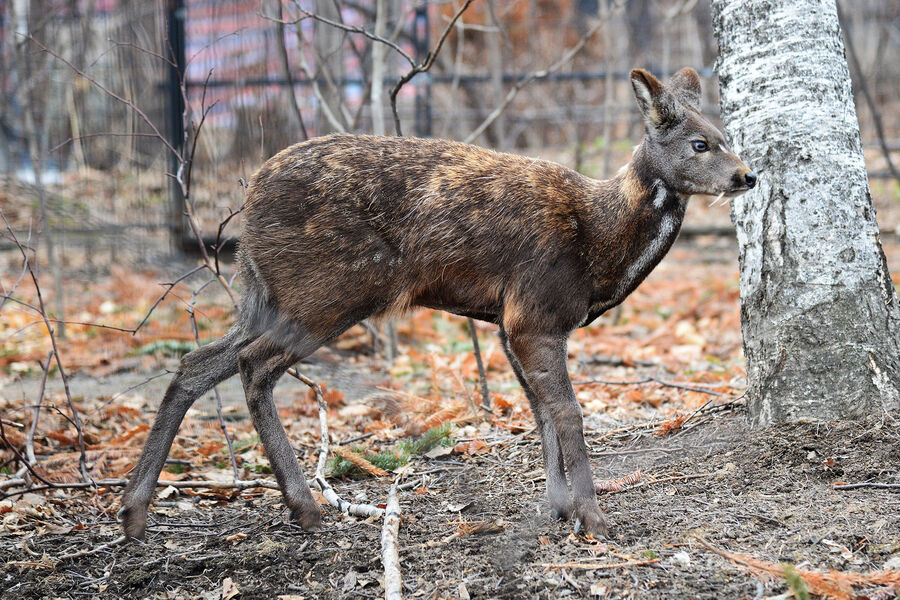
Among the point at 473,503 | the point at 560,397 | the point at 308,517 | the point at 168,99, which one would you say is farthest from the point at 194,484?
the point at 168,99

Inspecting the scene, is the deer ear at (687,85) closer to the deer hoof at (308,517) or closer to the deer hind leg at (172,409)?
the deer hind leg at (172,409)

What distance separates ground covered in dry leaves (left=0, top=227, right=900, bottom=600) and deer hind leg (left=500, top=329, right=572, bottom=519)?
97 millimetres

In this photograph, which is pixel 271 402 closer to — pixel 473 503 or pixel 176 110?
pixel 473 503

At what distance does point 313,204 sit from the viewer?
4473 mm

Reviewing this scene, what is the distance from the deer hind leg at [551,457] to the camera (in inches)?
175

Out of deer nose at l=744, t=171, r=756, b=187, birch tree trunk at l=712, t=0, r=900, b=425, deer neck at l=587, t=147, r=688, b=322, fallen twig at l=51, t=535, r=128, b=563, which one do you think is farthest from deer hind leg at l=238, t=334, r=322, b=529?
birch tree trunk at l=712, t=0, r=900, b=425

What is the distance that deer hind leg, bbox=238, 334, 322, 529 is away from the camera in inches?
177

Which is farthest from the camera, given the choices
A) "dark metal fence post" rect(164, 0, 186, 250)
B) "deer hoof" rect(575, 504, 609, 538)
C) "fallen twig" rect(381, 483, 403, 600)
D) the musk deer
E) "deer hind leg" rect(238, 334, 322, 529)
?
"dark metal fence post" rect(164, 0, 186, 250)

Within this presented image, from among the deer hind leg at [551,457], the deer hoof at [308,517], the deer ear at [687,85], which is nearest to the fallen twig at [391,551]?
the deer hoof at [308,517]

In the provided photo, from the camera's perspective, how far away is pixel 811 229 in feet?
15.1

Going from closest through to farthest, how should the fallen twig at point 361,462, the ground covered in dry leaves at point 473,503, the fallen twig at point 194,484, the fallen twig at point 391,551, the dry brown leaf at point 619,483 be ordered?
the fallen twig at point 391,551, the ground covered in dry leaves at point 473,503, the dry brown leaf at point 619,483, the fallen twig at point 194,484, the fallen twig at point 361,462

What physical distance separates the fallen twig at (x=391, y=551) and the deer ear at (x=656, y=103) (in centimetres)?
238

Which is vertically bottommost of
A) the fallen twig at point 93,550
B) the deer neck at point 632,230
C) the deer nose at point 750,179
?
the fallen twig at point 93,550

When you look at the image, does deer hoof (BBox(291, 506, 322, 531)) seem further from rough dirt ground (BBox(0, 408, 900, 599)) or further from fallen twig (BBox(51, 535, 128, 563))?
fallen twig (BBox(51, 535, 128, 563))
